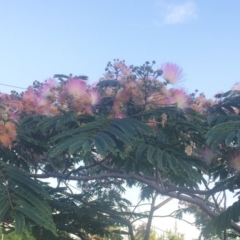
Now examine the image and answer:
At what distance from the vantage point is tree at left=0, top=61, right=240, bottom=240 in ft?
13.5

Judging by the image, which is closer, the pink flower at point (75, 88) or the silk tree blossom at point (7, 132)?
the silk tree blossom at point (7, 132)

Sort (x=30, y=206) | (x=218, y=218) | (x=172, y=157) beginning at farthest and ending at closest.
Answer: (x=218, y=218) → (x=172, y=157) → (x=30, y=206)

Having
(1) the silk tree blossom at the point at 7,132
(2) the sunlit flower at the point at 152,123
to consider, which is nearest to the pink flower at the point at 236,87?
(2) the sunlit flower at the point at 152,123

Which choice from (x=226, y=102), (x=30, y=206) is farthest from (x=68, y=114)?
(x=226, y=102)

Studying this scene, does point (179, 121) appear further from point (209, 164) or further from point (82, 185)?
point (82, 185)

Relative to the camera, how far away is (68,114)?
5012 millimetres

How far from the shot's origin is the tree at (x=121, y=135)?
4.12 metres

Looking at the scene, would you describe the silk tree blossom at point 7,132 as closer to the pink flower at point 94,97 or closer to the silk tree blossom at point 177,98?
the pink flower at point 94,97

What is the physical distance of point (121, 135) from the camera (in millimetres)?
4234

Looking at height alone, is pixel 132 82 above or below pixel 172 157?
above

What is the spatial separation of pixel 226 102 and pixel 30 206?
269cm

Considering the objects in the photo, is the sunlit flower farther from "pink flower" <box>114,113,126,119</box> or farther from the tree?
"pink flower" <box>114,113,126,119</box>

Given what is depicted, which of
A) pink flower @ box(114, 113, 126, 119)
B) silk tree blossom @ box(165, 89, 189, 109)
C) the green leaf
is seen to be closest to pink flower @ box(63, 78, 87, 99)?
pink flower @ box(114, 113, 126, 119)

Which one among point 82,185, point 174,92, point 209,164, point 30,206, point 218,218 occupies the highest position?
point 82,185
